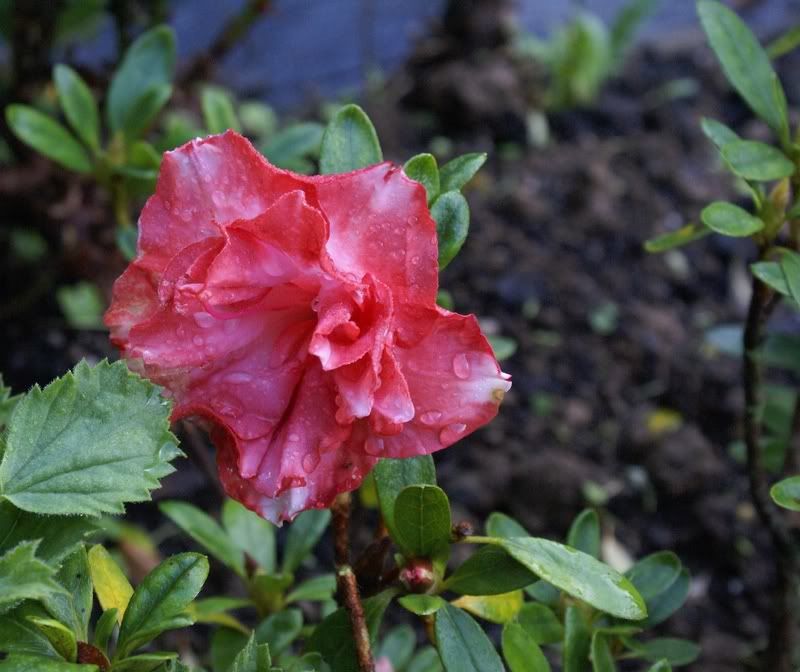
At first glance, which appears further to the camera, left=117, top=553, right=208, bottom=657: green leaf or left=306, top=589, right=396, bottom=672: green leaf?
left=306, top=589, right=396, bottom=672: green leaf

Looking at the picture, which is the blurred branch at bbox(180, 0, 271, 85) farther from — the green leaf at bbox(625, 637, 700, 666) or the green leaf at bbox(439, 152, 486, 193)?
the green leaf at bbox(625, 637, 700, 666)

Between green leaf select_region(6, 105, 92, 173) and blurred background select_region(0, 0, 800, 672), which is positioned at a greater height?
green leaf select_region(6, 105, 92, 173)

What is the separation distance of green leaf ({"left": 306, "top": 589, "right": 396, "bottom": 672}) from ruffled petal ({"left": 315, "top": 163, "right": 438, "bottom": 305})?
0.92 feet

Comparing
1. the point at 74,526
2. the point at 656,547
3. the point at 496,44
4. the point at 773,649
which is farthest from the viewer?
the point at 496,44

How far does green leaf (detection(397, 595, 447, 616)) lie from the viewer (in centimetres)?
82

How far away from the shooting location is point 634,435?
7.09 feet

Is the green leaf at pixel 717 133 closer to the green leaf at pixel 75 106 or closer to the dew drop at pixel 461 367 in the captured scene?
the dew drop at pixel 461 367

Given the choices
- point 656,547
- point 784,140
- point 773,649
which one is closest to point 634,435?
point 656,547

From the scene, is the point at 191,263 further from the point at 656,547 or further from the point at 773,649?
Answer: the point at 656,547

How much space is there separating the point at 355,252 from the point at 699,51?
2.75 meters

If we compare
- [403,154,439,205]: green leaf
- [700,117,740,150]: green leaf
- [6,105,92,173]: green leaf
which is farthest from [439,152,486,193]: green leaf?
[6,105,92,173]: green leaf

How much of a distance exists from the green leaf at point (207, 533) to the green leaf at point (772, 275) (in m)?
0.66

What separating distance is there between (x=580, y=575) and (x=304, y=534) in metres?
0.54

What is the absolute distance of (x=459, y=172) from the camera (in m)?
0.94
